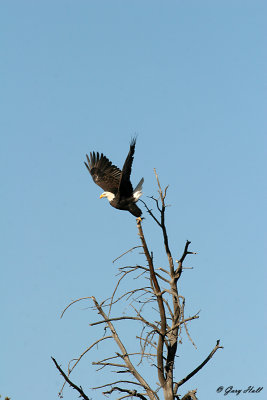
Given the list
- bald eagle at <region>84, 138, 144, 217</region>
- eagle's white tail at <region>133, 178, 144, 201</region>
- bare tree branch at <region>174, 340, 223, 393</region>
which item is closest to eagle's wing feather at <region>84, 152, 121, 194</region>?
bald eagle at <region>84, 138, 144, 217</region>

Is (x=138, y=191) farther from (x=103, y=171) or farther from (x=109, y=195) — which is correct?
(x=103, y=171)

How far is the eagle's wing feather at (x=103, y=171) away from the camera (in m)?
11.4

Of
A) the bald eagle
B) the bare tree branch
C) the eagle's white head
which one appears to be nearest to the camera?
the bare tree branch

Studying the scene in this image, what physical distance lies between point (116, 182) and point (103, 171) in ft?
2.05

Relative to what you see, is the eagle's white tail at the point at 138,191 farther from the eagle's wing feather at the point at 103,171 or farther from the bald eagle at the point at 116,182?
the eagle's wing feather at the point at 103,171

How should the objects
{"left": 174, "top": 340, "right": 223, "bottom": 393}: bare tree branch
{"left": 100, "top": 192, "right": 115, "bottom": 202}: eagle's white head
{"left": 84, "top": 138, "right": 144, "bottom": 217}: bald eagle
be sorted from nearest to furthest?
{"left": 174, "top": 340, "right": 223, "bottom": 393}: bare tree branch → {"left": 84, "top": 138, "right": 144, "bottom": 217}: bald eagle → {"left": 100, "top": 192, "right": 115, "bottom": 202}: eagle's white head

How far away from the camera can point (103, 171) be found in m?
11.8

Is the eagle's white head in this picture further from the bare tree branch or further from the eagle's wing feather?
the bare tree branch

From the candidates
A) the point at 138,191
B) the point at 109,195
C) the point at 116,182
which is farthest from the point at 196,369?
the point at 116,182

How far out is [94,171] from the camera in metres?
11.8

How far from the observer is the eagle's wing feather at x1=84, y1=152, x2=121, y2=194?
1135 centimetres

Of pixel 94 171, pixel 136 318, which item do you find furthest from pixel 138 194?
pixel 136 318

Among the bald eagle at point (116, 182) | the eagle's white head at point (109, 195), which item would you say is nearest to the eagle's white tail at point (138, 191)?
the bald eagle at point (116, 182)

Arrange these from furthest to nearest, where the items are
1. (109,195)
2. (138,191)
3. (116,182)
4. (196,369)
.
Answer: (116,182) → (109,195) → (138,191) → (196,369)
